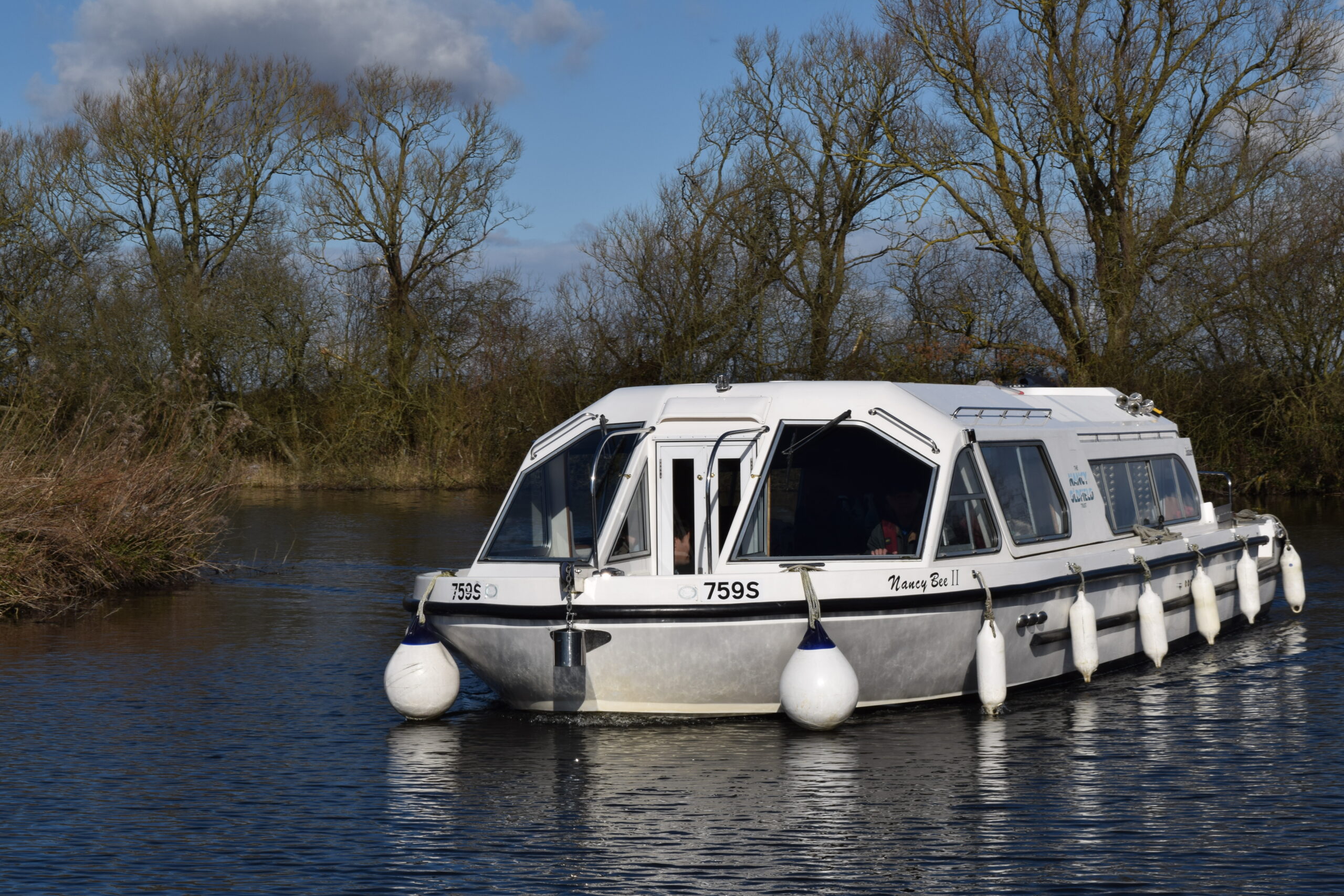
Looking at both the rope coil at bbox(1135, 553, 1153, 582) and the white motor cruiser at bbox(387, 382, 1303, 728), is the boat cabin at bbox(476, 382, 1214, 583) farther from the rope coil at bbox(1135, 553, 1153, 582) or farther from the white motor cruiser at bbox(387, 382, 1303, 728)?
the rope coil at bbox(1135, 553, 1153, 582)

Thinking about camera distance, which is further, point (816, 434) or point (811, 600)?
point (816, 434)

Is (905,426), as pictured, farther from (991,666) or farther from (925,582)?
(991,666)

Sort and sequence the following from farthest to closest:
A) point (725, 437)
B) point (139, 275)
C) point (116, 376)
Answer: point (139, 275)
point (116, 376)
point (725, 437)

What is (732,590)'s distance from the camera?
10.4m

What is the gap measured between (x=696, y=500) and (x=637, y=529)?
0.54 m

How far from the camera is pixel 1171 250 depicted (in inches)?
1319

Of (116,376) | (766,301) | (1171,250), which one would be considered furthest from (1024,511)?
(116,376)

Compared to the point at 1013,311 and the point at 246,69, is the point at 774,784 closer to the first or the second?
the point at 1013,311

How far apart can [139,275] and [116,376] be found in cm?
404

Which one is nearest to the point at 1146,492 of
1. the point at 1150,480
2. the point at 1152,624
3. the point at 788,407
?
the point at 1150,480

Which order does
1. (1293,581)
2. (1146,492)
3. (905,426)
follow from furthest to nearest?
(1293,581) < (1146,492) < (905,426)

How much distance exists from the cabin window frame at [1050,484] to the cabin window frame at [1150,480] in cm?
90

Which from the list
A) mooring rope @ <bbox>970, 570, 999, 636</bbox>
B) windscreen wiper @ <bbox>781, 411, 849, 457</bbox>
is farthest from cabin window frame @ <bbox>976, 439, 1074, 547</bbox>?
windscreen wiper @ <bbox>781, 411, 849, 457</bbox>

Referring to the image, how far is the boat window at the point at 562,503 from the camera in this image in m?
11.6
